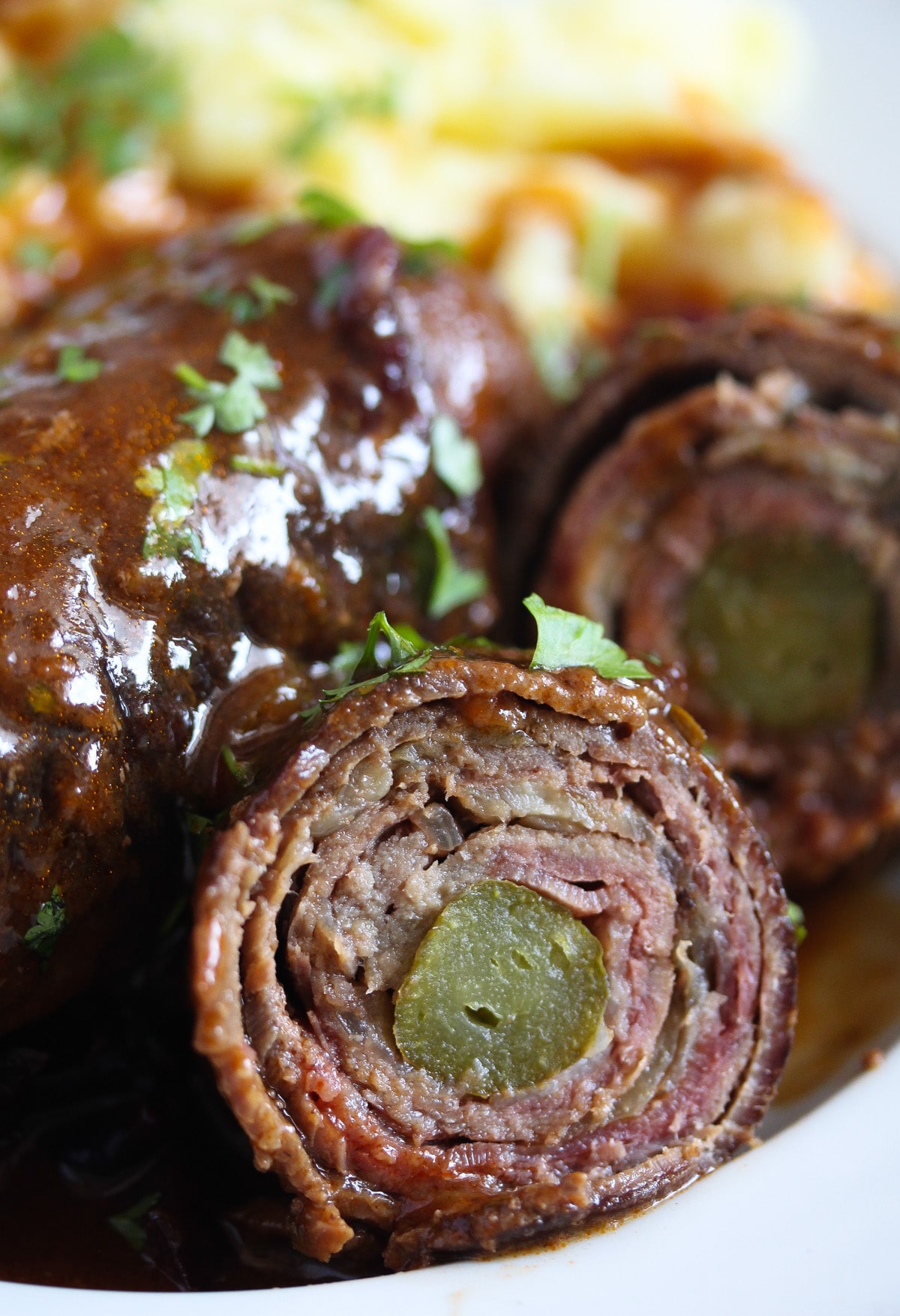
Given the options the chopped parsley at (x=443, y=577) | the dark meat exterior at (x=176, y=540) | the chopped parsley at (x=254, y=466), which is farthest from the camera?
the chopped parsley at (x=443, y=577)

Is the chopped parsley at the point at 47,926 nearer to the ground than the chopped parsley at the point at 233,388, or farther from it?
nearer to the ground

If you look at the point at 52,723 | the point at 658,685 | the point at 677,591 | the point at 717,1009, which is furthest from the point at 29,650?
the point at 677,591

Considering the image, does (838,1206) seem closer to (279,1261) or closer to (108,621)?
(279,1261)

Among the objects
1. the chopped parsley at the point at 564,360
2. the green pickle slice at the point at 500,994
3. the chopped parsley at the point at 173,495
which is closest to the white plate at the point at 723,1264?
the green pickle slice at the point at 500,994

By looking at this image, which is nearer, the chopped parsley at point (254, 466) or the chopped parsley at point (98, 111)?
the chopped parsley at point (254, 466)

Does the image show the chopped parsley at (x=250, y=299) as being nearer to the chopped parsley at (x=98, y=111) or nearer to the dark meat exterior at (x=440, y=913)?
the dark meat exterior at (x=440, y=913)

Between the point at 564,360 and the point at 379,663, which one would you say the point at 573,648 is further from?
the point at 564,360

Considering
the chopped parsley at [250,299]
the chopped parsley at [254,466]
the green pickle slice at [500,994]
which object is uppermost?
the chopped parsley at [250,299]
